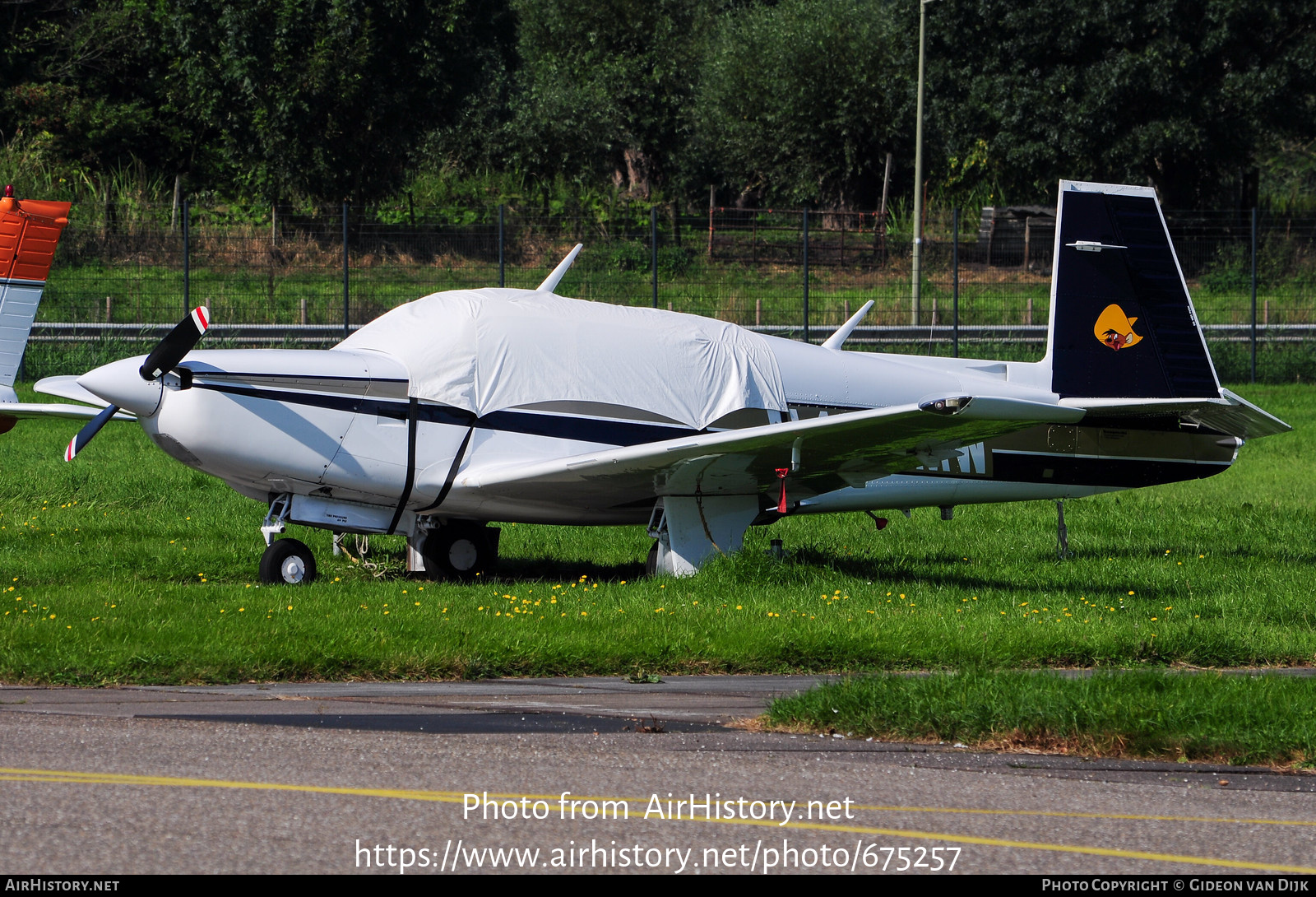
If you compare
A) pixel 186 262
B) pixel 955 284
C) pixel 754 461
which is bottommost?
pixel 754 461

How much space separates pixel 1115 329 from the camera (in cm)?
1265

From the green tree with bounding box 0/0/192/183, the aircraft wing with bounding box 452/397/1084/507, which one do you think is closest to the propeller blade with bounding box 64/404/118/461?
the aircraft wing with bounding box 452/397/1084/507

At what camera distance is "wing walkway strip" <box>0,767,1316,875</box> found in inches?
171

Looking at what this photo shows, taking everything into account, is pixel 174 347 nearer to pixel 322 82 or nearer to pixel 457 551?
pixel 457 551

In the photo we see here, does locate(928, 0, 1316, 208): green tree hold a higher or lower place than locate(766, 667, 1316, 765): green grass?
higher

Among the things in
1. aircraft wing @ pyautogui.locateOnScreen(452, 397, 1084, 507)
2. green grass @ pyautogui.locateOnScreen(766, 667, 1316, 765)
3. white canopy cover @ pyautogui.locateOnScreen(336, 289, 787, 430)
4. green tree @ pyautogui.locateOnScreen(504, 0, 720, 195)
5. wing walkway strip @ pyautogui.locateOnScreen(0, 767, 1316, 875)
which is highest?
green tree @ pyautogui.locateOnScreen(504, 0, 720, 195)

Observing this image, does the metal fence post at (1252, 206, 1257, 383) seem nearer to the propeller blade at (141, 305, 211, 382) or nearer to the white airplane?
the white airplane

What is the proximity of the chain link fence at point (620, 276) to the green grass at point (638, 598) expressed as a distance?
8187 mm

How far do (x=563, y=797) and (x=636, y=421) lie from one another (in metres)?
6.26

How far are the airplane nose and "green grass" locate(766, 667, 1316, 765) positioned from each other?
5662mm

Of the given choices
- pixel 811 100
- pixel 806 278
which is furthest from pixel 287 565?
pixel 811 100

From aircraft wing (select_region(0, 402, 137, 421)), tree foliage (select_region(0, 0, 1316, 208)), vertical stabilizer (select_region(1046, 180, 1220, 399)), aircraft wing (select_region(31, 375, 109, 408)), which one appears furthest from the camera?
tree foliage (select_region(0, 0, 1316, 208))
